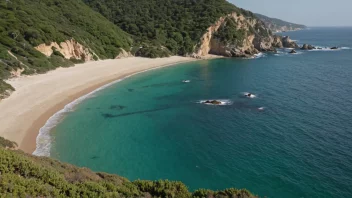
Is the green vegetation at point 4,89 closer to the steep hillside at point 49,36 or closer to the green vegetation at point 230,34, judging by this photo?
the steep hillside at point 49,36

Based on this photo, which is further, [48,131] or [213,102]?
[213,102]

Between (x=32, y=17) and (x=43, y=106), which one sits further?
(x=32, y=17)

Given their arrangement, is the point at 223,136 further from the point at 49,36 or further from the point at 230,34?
the point at 230,34

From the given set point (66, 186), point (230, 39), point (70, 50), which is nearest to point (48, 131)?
point (66, 186)

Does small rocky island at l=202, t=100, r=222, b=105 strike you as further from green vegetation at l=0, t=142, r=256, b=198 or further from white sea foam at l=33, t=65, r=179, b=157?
green vegetation at l=0, t=142, r=256, b=198

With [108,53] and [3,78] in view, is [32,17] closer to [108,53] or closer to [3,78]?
[108,53]

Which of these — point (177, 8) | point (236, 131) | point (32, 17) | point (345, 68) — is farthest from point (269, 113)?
point (177, 8)
